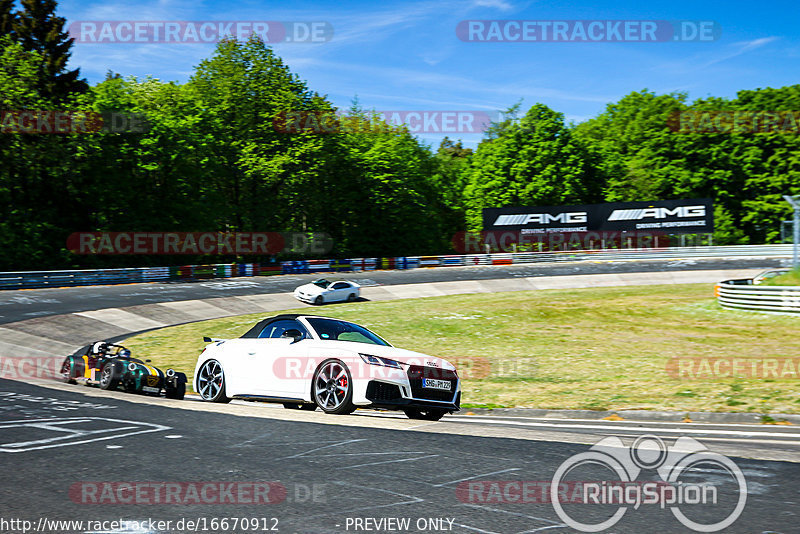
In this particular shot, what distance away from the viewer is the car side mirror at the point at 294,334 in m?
10.4

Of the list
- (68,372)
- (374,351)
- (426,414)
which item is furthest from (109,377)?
(426,414)

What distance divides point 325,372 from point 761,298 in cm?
2384

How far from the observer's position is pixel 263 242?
205ft

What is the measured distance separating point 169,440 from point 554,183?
68.5 m

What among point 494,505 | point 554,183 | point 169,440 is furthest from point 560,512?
point 554,183

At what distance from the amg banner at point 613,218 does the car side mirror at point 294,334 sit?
50.8 m

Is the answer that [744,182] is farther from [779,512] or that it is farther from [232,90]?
[779,512]

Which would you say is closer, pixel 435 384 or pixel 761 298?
pixel 435 384

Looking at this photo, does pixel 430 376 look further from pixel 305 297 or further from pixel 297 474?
pixel 305 297

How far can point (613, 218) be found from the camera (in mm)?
58594

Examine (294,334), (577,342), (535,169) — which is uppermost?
(535,169)

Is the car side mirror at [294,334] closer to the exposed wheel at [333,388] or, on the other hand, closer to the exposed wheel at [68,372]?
the exposed wheel at [333,388]

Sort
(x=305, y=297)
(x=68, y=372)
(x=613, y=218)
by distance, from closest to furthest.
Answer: (x=68, y=372)
(x=305, y=297)
(x=613, y=218)

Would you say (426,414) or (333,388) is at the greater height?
(333,388)
